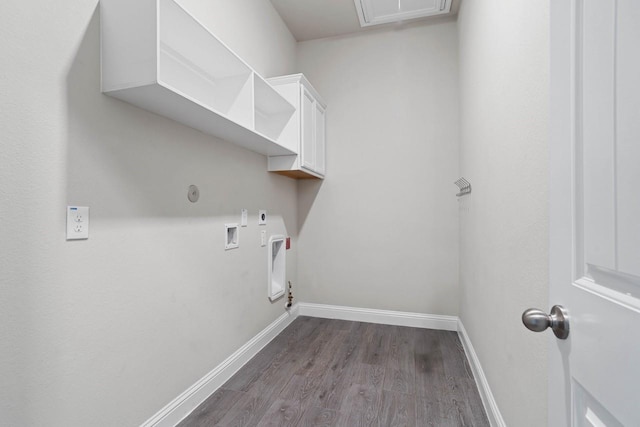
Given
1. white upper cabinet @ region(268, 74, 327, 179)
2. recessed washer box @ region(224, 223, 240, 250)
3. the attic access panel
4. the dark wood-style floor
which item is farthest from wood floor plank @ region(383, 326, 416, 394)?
the attic access panel

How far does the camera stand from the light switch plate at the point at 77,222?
1110 mm

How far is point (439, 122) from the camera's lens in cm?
296

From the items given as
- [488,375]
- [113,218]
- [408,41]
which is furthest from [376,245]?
[113,218]

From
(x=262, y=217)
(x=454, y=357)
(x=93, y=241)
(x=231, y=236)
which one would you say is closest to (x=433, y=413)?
(x=454, y=357)

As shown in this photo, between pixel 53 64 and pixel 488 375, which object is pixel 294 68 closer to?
pixel 53 64

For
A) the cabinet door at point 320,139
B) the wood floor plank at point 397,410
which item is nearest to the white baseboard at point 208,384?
the wood floor plank at point 397,410

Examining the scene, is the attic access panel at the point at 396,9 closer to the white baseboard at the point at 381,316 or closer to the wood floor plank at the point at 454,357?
the white baseboard at the point at 381,316

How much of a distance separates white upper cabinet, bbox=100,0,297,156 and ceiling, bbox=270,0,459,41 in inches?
41.9

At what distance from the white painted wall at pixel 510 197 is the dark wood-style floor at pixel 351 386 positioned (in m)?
0.30

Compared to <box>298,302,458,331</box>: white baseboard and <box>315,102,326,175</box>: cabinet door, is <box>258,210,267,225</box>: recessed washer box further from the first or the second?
<box>298,302,458,331</box>: white baseboard

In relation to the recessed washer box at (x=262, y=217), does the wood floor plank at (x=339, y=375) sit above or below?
below

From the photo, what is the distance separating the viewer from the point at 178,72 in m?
1.62

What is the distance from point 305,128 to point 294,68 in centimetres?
106

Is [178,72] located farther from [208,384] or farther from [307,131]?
[208,384]
